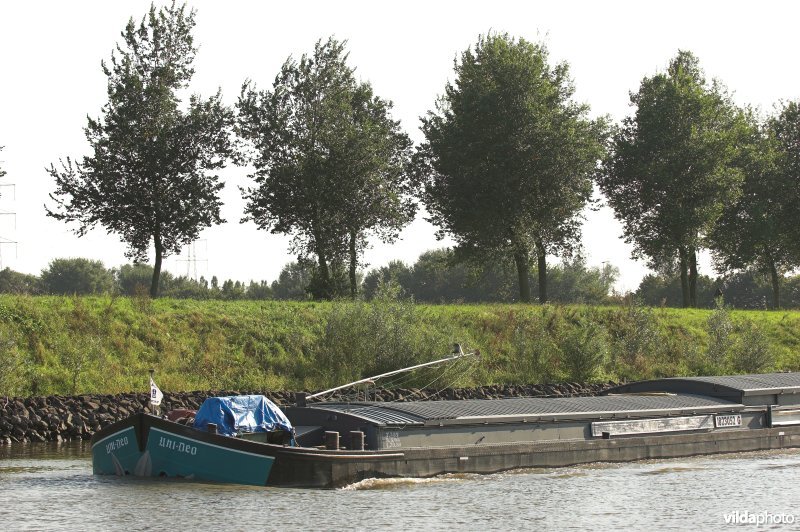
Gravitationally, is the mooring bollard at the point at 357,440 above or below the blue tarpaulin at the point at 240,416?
below

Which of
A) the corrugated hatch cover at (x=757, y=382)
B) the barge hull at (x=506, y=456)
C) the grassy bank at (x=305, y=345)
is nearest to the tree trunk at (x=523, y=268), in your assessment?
the grassy bank at (x=305, y=345)

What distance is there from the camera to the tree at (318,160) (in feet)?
229

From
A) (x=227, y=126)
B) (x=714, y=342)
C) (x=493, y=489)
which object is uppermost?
(x=227, y=126)

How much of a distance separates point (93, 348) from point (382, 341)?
13052mm

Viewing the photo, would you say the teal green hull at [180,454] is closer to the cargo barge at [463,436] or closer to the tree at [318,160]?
the cargo barge at [463,436]

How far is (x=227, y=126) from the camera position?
65688mm

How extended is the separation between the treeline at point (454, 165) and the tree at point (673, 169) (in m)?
0.14

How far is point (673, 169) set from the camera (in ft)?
254

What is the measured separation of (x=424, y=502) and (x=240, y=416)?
530cm

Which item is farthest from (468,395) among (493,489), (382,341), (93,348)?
(493,489)

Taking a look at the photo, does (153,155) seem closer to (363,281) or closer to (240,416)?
(240,416)

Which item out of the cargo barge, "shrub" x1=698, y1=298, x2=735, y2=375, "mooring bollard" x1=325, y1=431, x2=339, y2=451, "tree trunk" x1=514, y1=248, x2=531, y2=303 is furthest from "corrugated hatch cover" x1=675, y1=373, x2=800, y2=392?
"tree trunk" x1=514, y1=248, x2=531, y2=303

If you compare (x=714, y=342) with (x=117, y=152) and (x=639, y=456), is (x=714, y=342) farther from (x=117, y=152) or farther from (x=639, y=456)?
(x=117, y=152)

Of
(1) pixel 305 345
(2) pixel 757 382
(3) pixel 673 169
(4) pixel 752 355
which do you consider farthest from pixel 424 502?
(3) pixel 673 169
